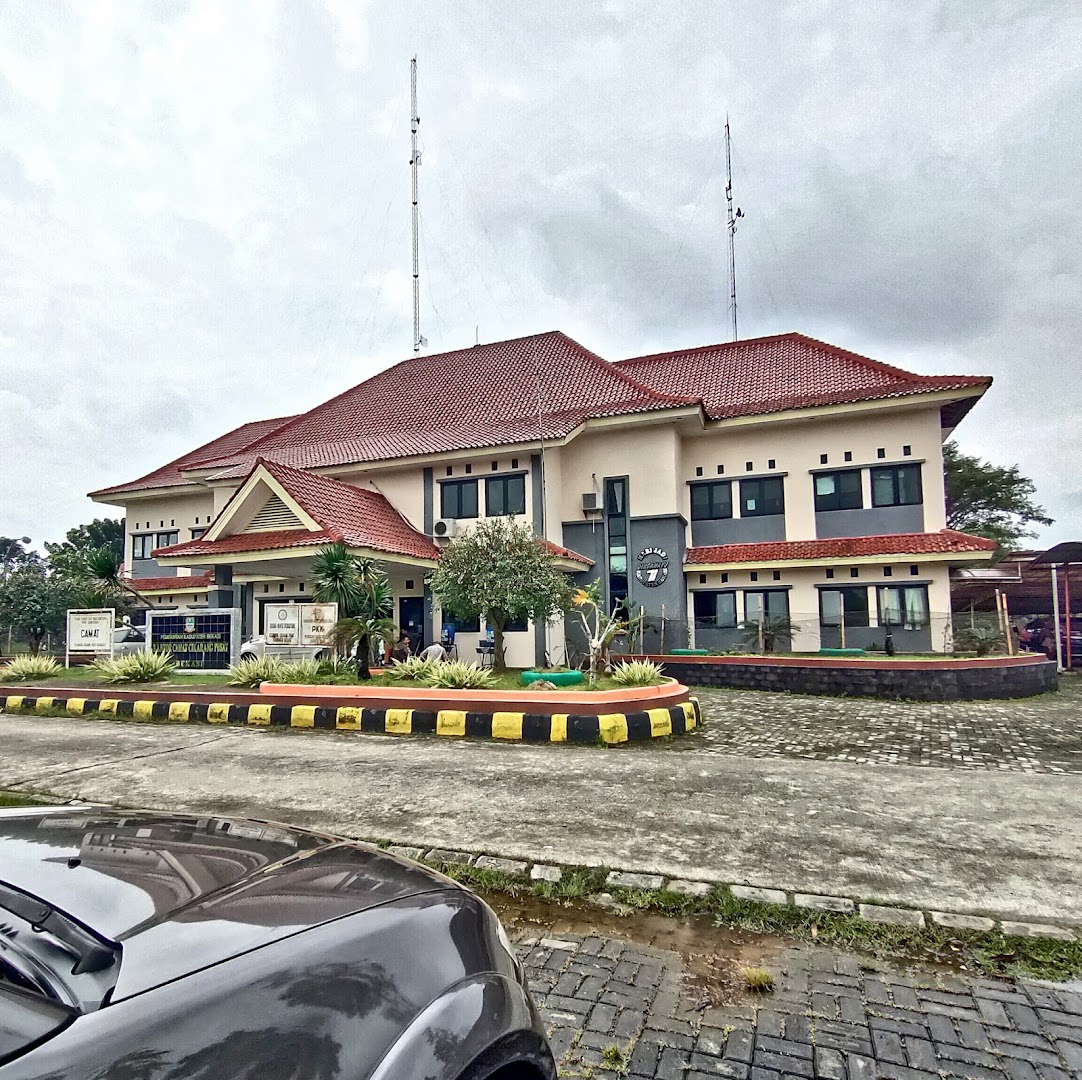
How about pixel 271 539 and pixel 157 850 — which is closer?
pixel 157 850

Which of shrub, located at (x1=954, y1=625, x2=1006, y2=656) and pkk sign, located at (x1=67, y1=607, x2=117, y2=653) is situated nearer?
shrub, located at (x1=954, y1=625, x2=1006, y2=656)

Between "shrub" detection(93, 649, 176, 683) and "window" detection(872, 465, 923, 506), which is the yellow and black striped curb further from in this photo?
"window" detection(872, 465, 923, 506)

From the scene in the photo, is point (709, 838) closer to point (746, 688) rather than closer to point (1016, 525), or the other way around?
point (746, 688)

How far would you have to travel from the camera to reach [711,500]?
1848 cm

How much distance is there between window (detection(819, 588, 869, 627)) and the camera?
16453 millimetres

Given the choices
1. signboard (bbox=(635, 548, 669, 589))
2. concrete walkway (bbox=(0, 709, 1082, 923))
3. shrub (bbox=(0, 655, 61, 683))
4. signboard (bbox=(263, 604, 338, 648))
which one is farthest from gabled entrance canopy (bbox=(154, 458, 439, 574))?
concrete walkway (bbox=(0, 709, 1082, 923))

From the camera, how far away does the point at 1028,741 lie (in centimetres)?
859

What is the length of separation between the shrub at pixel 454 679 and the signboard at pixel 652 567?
808 centimetres

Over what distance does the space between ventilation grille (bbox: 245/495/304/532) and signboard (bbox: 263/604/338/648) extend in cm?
252

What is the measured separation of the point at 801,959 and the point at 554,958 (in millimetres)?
1098

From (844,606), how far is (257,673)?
43.1 feet

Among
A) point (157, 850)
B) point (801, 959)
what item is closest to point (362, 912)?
point (157, 850)

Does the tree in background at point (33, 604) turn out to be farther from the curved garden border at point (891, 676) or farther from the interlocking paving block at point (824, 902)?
the interlocking paving block at point (824, 902)

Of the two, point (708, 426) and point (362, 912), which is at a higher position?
point (708, 426)
